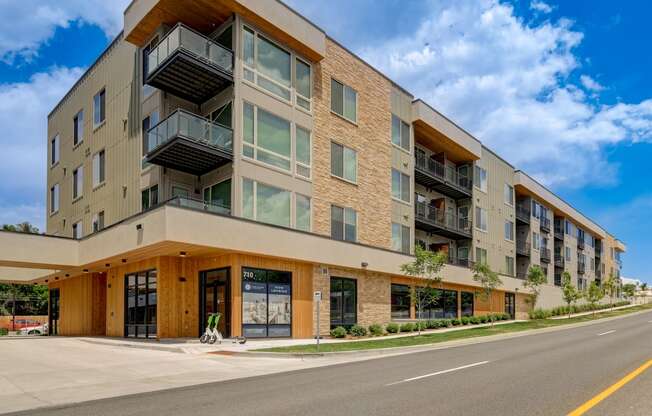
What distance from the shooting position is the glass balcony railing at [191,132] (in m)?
21.8

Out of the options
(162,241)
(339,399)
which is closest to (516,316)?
(162,241)

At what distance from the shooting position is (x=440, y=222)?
39469mm

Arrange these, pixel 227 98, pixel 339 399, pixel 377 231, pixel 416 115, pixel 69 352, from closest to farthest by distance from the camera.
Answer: pixel 339 399 < pixel 69 352 < pixel 227 98 < pixel 377 231 < pixel 416 115

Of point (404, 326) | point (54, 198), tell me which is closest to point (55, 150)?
point (54, 198)

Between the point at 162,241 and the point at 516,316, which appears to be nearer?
the point at 162,241

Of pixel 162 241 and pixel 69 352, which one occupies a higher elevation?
pixel 162 241

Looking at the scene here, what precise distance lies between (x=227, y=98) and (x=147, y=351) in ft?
36.1

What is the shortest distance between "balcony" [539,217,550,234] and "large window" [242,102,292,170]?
4046 cm

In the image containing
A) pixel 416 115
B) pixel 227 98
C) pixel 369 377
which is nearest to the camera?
pixel 369 377

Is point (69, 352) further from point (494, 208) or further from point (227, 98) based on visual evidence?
point (494, 208)

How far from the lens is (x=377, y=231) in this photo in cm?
3127

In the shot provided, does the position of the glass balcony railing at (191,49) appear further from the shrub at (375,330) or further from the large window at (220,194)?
the shrub at (375,330)

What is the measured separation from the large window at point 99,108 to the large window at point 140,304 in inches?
382

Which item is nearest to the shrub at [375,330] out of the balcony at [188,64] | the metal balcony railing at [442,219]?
the metal balcony railing at [442,219]
